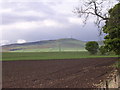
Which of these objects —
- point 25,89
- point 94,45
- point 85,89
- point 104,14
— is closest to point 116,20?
point 104,14

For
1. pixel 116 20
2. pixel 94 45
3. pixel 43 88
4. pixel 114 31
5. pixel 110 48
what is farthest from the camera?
pixel 94 45

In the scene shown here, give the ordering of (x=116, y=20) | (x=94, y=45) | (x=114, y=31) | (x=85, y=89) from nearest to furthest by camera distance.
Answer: (x=85, y=89), (x=116, y=20), (x=114, y=31), (x=94, y=45)

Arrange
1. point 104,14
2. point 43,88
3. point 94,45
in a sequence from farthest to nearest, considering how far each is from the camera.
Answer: point 94,45
point 104,14
point 43,88

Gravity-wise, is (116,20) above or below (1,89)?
above

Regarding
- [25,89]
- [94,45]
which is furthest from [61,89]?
[94,45]

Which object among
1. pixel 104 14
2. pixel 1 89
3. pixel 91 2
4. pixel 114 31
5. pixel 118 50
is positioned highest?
pixel 91 2

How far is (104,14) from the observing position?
18.9 metres

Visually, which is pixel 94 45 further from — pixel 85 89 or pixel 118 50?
pixel 85 89

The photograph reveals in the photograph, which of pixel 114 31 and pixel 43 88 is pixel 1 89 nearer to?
pixel 43 88

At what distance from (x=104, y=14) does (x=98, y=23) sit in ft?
4.16

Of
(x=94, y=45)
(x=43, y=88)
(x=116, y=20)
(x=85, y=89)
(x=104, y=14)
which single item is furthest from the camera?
(x=94, y=45)

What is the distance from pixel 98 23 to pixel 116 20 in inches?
163

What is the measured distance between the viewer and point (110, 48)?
2361 cm

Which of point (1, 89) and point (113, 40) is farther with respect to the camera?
point (113, 40)
